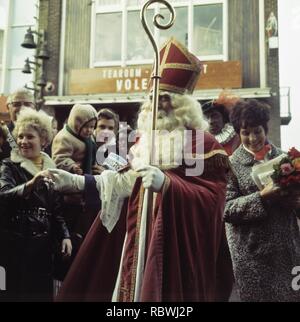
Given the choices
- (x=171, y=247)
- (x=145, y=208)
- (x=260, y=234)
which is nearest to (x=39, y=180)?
(x=145, y=208)

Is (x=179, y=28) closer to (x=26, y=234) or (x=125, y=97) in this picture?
(x=125, y=97)

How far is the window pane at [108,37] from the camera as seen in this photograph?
2203 mm

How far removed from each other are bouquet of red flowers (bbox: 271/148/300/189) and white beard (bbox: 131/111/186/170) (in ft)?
1.12

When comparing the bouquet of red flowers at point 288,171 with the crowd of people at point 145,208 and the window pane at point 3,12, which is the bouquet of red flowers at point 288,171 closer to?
the crowd of people at point 145,208

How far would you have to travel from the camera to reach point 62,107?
2.12 m

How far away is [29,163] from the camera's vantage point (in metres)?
1.78

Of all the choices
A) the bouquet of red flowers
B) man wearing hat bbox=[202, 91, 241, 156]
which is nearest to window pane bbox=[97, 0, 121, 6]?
man wearing hat bbox=[202, 91, 241, 156]

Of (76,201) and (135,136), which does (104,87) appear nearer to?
(135,136)

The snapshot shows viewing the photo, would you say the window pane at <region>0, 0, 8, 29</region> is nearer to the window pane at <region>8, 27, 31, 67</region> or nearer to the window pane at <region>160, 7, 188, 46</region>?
the window pane at <region>8, 27, 31, 67</region>

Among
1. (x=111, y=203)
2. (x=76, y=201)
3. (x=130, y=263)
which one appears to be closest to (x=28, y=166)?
(x=76, y=201)

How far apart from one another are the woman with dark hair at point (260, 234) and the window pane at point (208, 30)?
0.43m

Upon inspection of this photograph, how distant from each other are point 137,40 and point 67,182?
0.87 m

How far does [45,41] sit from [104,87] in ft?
1.14

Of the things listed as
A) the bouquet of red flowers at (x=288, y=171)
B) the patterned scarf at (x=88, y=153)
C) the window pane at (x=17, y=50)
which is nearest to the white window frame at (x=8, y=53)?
the window pane at (x=17, y=50)
